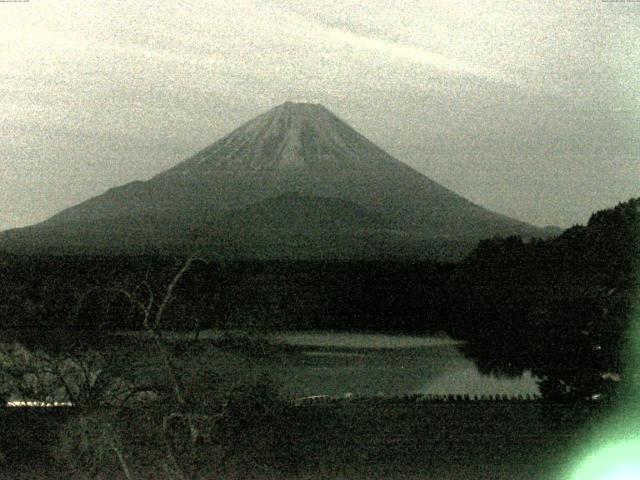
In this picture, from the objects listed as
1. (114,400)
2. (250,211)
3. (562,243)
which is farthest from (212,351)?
(250,211)

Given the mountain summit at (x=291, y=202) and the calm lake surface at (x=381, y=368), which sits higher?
the mountain summit at (x=291, y=202)

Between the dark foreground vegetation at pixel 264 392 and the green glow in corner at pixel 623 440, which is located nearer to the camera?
the dark foreground vegetation at pixel 264 392

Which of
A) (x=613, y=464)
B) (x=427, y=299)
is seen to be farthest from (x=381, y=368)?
(x=613, y=464)

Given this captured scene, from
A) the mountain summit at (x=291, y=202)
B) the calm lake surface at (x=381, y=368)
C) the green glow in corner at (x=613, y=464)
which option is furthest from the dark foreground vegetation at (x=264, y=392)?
the mountain summit at (x=291, y=202)

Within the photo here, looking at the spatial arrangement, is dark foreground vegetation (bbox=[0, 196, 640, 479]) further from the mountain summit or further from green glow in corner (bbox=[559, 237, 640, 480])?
the mountain summit

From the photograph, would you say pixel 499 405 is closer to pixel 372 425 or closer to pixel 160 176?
pixel 372 425

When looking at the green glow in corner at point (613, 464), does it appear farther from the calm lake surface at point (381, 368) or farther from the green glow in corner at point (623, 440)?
the calm lake surface at point (381, 368)
